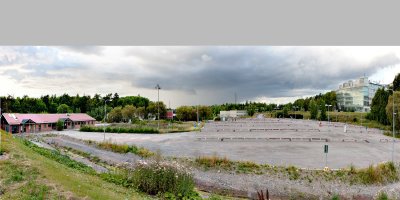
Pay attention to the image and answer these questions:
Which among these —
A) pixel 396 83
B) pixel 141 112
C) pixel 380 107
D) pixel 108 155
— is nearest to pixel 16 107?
pixel 141 112

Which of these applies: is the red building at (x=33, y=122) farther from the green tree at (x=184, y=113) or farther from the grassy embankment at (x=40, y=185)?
the grassy embankment at (x=40, y=185)

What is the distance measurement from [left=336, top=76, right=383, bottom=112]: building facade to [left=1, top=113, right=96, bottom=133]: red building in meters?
107

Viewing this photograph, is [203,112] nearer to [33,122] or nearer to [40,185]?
[33,122]

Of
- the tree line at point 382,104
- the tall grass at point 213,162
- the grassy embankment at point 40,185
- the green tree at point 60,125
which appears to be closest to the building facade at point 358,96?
the tree line at point 382,104

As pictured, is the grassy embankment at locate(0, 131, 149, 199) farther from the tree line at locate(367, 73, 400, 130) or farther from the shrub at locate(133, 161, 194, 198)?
the tree line at locate(367, 73, 400, 130)

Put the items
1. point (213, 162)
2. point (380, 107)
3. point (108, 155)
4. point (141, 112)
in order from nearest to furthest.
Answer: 1. point (213, 162)
2. point (108, 155)
3. point (380, 107)
4. point (141, 112)

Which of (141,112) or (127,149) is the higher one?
(141,112)

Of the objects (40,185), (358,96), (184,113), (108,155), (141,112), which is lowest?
(108,155)

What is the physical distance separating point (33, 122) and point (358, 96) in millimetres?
115212

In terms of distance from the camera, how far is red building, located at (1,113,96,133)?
3930 cm

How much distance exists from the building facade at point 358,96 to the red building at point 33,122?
10710 cm

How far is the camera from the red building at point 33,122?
39.3m

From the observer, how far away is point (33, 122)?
42656mm

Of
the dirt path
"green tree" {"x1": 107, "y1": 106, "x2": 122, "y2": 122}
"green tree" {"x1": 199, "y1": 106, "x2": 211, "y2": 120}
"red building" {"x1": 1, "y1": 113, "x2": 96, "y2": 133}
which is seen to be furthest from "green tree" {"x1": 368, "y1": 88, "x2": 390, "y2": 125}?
"red building" {"x1": 1, "y1": 113, "x2": 96, "y2": 133}
